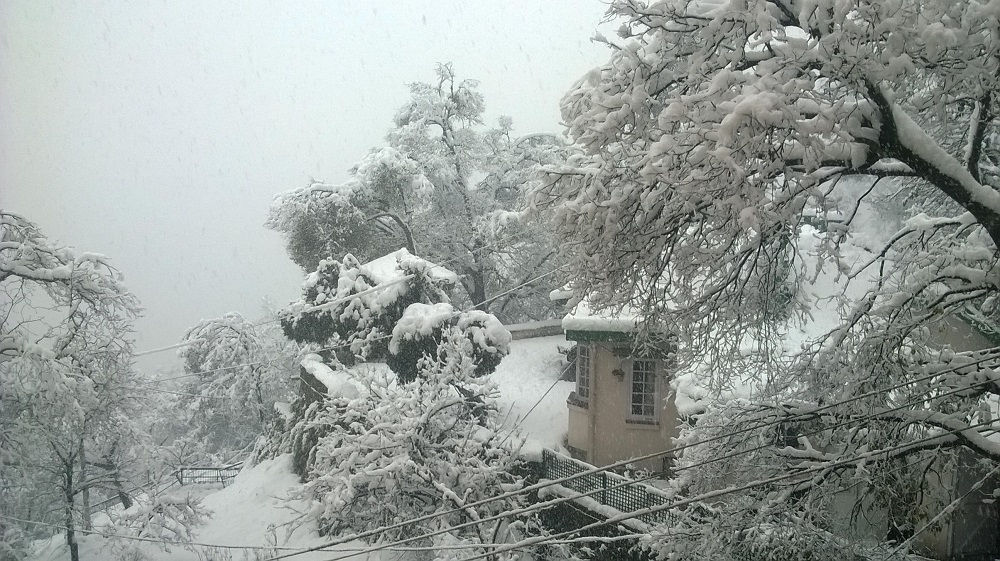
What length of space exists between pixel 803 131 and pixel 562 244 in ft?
5.41

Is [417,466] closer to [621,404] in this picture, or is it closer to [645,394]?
[621,404]

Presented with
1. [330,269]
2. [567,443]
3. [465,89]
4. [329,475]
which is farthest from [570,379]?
[465,89]

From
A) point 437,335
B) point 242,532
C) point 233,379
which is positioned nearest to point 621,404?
point 437,335

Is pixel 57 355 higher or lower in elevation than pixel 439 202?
lower

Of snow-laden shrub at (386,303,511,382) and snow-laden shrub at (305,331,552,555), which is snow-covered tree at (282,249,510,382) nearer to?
snow-laden shrub at (386,303,511,382)

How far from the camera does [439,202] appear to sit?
23.5 metres

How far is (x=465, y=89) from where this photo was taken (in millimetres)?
23531

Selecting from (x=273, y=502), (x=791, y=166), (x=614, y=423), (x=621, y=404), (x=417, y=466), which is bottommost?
(x=273, y=502)

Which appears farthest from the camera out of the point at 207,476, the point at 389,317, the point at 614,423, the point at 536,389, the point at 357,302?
the point at 207,476

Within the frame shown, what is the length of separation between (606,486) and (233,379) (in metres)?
20.4

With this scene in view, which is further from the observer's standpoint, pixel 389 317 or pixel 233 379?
pixel 233 379

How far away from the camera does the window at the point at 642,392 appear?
10078mm

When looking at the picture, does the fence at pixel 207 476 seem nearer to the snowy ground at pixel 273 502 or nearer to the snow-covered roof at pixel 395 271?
the snowy ground at pixel 273 502

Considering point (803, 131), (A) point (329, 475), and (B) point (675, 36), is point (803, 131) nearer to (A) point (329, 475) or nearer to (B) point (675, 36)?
(B) point (675, 36)
